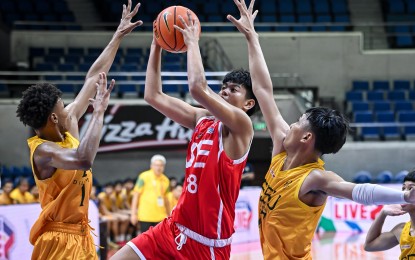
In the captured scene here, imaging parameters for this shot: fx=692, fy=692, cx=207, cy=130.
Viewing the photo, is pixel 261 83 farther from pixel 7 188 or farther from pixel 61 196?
pixel 7 188

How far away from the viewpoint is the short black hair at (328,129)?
411 centimetres

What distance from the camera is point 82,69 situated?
18.5 m

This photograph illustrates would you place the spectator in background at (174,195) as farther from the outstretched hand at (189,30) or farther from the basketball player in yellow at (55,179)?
the outstretched hand at (189,30)

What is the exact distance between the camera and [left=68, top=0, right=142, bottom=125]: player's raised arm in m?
5.25

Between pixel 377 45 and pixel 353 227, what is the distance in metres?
8.11

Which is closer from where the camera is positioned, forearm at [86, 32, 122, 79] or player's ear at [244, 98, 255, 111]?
player's ear at [244, 98, 255, 111]

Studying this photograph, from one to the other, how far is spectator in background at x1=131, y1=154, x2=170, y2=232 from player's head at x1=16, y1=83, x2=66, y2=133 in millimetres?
6568

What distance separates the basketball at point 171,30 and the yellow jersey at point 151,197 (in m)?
6.72

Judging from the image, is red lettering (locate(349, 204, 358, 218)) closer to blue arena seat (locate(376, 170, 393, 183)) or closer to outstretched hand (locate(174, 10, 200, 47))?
blue arena seat (locate(376, 170, 393, 183))

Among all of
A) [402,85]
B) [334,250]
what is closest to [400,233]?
[334,250]

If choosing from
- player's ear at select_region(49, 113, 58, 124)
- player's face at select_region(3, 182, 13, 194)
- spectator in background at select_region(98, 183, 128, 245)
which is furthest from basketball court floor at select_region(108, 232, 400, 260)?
player's ear at select_region(49, 113, 58, 124)

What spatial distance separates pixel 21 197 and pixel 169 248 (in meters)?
8.33

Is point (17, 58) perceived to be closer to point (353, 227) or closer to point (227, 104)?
point (353, 227)

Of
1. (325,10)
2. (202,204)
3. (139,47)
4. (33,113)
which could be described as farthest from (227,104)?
(325,10)
